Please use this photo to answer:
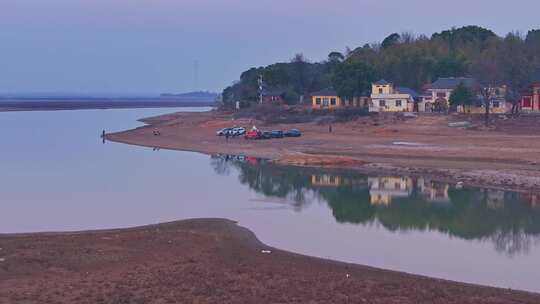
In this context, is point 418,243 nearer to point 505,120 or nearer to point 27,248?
point 27,248

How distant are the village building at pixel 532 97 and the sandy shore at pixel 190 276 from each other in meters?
49.7

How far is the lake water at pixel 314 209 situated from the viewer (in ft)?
77.0

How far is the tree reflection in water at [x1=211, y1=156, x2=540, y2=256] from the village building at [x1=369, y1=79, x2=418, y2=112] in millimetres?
33993

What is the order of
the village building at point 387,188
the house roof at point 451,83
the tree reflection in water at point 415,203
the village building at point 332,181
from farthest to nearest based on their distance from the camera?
the house roof at point 451,83, the village building at point 332,181, the village building at point 387,188, the tree reflection in water at point 415,203

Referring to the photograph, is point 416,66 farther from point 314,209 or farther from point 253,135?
point 314,209

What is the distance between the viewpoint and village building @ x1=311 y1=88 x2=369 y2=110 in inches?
3332

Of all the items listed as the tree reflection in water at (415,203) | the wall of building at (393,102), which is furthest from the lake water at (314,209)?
the wall of building at (393,102)

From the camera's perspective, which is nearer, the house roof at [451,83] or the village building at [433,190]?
the village building at [433,190]

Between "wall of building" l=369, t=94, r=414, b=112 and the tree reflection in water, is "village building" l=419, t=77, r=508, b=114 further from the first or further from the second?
the tree reflection in water

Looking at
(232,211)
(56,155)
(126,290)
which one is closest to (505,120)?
(56,155)

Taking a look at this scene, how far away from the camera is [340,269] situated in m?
20.8

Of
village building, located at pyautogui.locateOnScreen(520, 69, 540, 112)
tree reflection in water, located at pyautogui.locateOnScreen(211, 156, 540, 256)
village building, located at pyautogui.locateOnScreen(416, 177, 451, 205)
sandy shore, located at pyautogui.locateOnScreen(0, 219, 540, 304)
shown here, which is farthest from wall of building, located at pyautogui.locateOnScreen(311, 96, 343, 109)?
sandy shore, located at pyautogui.locateOnScreen(0, 219, 540, 304)

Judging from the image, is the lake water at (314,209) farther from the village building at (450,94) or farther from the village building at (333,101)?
the village building at (333,101)

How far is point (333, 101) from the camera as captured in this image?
87375mm
